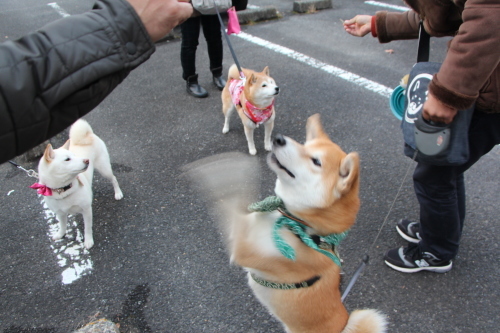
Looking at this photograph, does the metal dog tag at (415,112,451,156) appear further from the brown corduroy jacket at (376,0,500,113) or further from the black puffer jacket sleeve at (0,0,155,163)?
the black puffer jacket sleeve at (0,0,155,163)

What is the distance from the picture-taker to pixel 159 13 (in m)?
0.88

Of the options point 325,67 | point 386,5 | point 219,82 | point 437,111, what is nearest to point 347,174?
point 437,111

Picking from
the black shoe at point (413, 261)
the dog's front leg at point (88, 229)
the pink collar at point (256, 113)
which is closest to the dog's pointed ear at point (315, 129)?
the black shoe at point (413, 261)

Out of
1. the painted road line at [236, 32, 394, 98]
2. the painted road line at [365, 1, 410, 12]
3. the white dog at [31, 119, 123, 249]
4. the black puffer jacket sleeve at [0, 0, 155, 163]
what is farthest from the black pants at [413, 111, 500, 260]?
the painted road line at [365, 1, 410, 12]

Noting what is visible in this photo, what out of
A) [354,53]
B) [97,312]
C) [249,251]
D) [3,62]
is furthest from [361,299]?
[354,53]

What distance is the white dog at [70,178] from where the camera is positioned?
7.39 ft

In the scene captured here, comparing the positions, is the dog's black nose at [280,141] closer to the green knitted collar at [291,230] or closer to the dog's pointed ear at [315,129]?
the green knitted collar at [291,230]

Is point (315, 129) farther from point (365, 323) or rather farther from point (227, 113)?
point (227, 113)

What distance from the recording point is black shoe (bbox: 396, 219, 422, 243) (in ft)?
7.81

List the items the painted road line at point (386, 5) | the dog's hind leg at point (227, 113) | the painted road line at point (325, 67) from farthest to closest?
the painted road line at point (386, 5)
the painted road line at point (325, 67)
the dog's hind leg at point (227, 113)

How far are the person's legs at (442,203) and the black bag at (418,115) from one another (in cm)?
12

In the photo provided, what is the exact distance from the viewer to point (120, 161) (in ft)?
10.9

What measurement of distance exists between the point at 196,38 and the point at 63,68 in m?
3.43

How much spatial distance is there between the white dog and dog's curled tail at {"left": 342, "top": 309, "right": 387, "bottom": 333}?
1.83 metres
